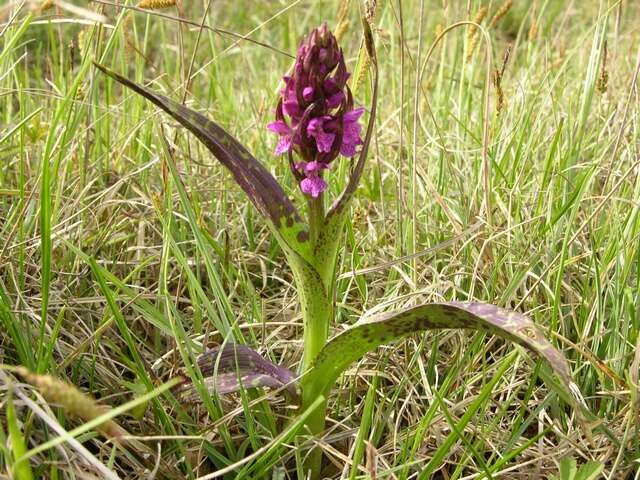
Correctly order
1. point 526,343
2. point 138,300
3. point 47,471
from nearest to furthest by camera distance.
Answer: point 526,343 < point 47,471 < point 138,300

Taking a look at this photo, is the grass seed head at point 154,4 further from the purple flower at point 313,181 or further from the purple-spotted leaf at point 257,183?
the purple flower at point 313,181

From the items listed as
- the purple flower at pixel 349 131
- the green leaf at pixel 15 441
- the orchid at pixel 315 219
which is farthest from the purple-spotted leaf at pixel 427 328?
the green leaf at pixel 15 441

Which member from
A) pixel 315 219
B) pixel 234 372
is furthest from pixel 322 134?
pixel 234 372

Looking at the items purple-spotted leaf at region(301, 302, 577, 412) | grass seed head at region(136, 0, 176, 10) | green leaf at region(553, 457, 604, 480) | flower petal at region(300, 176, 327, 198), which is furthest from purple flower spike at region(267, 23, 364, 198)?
green leaf at region(553, 457, 604, 480)

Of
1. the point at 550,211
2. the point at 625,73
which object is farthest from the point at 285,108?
the point at 625,73

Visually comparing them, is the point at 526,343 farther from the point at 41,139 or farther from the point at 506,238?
the point at 41,139

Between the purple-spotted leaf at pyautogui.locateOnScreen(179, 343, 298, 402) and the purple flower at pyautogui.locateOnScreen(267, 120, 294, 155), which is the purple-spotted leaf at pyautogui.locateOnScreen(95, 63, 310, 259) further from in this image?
the purple-spotted leaf at pyautogui.locateOnScreen(179, 343, 298, 402)

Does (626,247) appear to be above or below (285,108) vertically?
below

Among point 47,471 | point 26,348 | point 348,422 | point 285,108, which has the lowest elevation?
point 348,422
